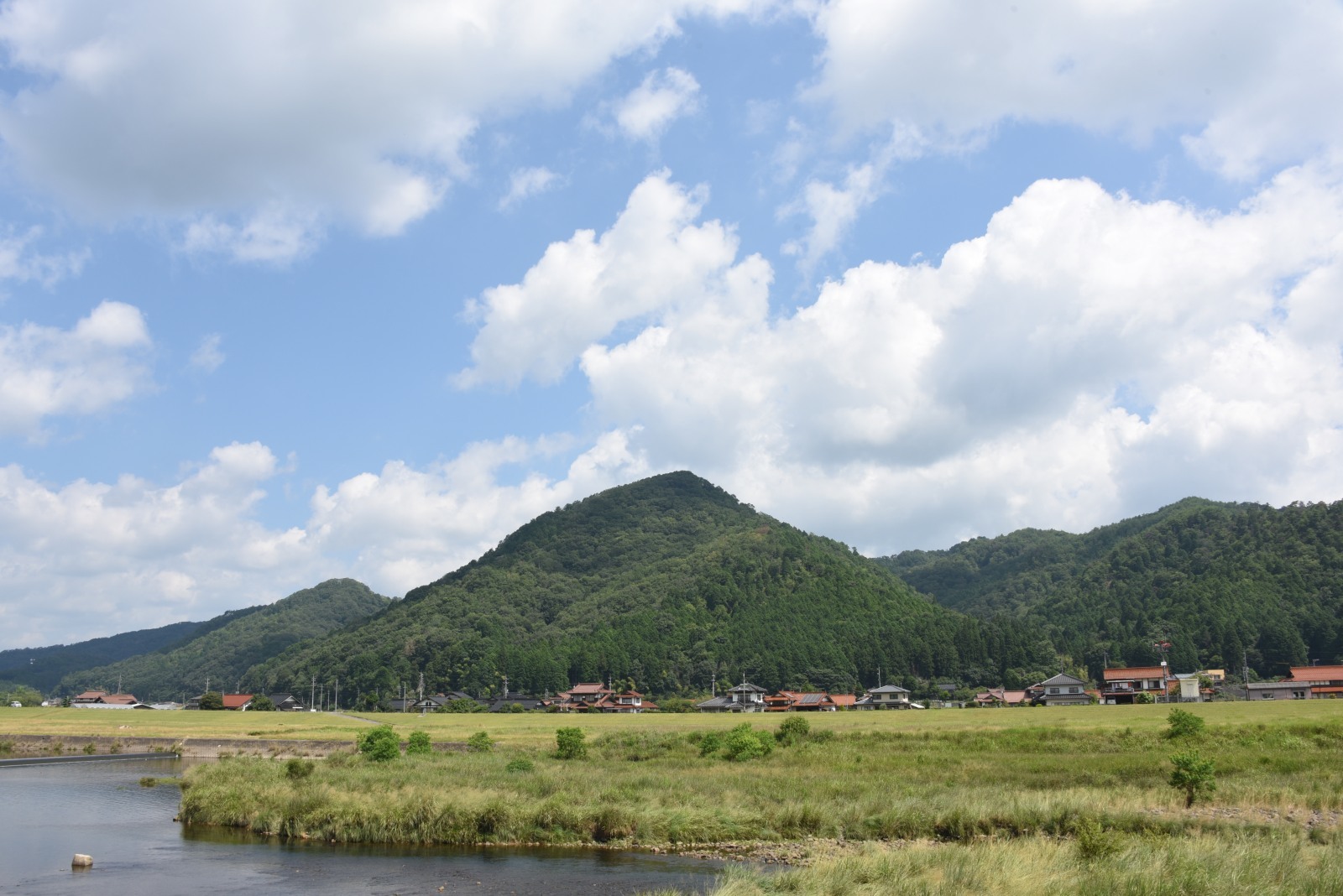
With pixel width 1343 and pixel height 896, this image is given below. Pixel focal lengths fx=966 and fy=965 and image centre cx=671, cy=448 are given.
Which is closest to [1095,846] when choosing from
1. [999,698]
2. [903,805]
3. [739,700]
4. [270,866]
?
[903,805]

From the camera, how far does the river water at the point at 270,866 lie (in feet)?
92.8

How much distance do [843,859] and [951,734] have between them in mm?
46395

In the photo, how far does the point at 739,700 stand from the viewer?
561ft

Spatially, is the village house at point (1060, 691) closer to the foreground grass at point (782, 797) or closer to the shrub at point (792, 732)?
the shrub at point (792, 732)

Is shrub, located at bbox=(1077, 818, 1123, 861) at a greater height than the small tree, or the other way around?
shrub, located at bbox=(1077, 818, 1123, 861)

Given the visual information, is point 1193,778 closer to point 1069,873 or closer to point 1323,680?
point 1069,873

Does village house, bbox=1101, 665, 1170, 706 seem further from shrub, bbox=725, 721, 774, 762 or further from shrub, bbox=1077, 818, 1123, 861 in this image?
shrub, bbox=1077, 818, 1123, 861

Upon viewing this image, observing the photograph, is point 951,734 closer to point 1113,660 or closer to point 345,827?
point 345,827

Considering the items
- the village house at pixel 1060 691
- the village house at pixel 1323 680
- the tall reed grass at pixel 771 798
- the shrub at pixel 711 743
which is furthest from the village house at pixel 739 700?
the tall reed grass at pixel 771 798

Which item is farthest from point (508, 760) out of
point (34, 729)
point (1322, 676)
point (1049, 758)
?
point (1322, 676)

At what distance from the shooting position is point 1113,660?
182m

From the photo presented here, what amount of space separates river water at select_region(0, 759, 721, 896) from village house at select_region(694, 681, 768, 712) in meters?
124

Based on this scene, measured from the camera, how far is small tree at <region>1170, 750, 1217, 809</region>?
39.5 meters

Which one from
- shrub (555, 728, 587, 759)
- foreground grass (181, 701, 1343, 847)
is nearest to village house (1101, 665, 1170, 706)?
foreground grass (181, 701, 1343, 847)
